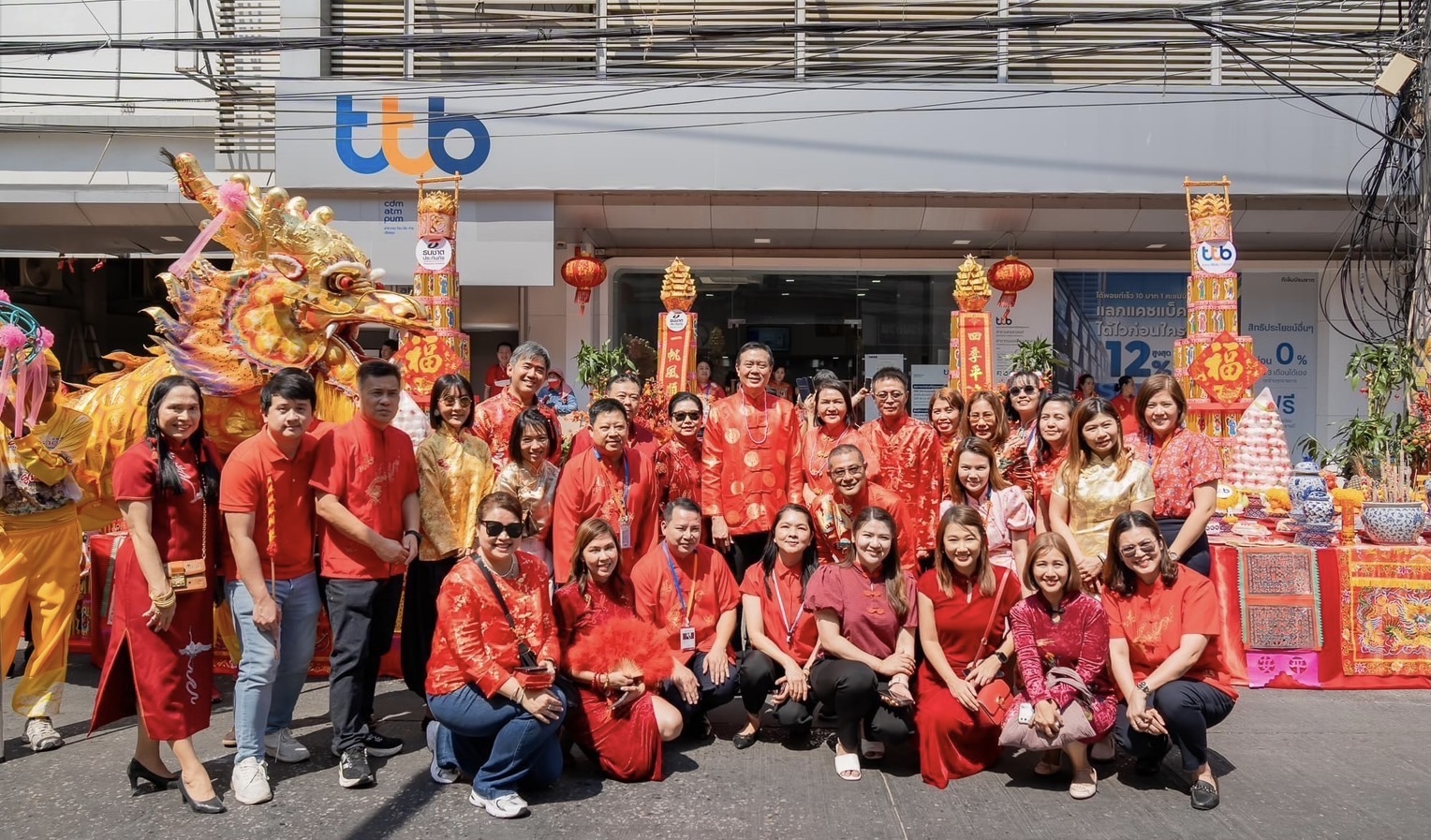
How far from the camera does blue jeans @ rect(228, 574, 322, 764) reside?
3.36 meters

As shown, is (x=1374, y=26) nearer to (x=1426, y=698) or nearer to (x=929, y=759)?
(x=1426, y=698)

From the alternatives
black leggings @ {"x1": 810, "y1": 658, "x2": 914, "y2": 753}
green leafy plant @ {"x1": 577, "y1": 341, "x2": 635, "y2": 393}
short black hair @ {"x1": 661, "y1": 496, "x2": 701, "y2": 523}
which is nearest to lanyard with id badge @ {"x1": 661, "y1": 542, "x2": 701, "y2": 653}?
short black hair @ {"x1": 661, "y1": 496, "x2": 701, "y2": 523}

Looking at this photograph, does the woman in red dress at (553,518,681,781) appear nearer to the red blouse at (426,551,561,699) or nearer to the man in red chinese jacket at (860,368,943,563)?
the red blouse at (426,551,561,699)

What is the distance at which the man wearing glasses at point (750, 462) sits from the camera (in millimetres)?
4734

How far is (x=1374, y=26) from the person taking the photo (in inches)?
398

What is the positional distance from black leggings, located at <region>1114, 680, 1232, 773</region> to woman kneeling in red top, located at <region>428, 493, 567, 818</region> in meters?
2.05

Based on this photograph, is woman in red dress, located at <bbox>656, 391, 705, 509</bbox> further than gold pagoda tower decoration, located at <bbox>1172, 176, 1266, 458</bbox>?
No

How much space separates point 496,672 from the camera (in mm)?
3254

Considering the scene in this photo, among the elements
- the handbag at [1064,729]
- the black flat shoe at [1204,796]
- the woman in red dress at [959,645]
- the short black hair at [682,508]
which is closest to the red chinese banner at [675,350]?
the short black hair at [682,508]

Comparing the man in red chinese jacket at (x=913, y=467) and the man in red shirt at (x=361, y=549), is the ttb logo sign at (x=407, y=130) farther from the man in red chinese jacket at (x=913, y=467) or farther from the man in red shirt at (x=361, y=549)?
the man in red shirt at (x=361, y=549)

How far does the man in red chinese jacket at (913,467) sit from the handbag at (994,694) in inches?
39.2

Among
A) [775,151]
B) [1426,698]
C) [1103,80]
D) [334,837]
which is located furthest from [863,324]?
[334,837]

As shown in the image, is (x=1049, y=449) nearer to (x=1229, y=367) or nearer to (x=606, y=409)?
(x=606, y=409)

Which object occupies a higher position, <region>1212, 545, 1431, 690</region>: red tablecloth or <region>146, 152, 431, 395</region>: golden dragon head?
<region>146, 152, 431, 395</region>: golden dragon head
